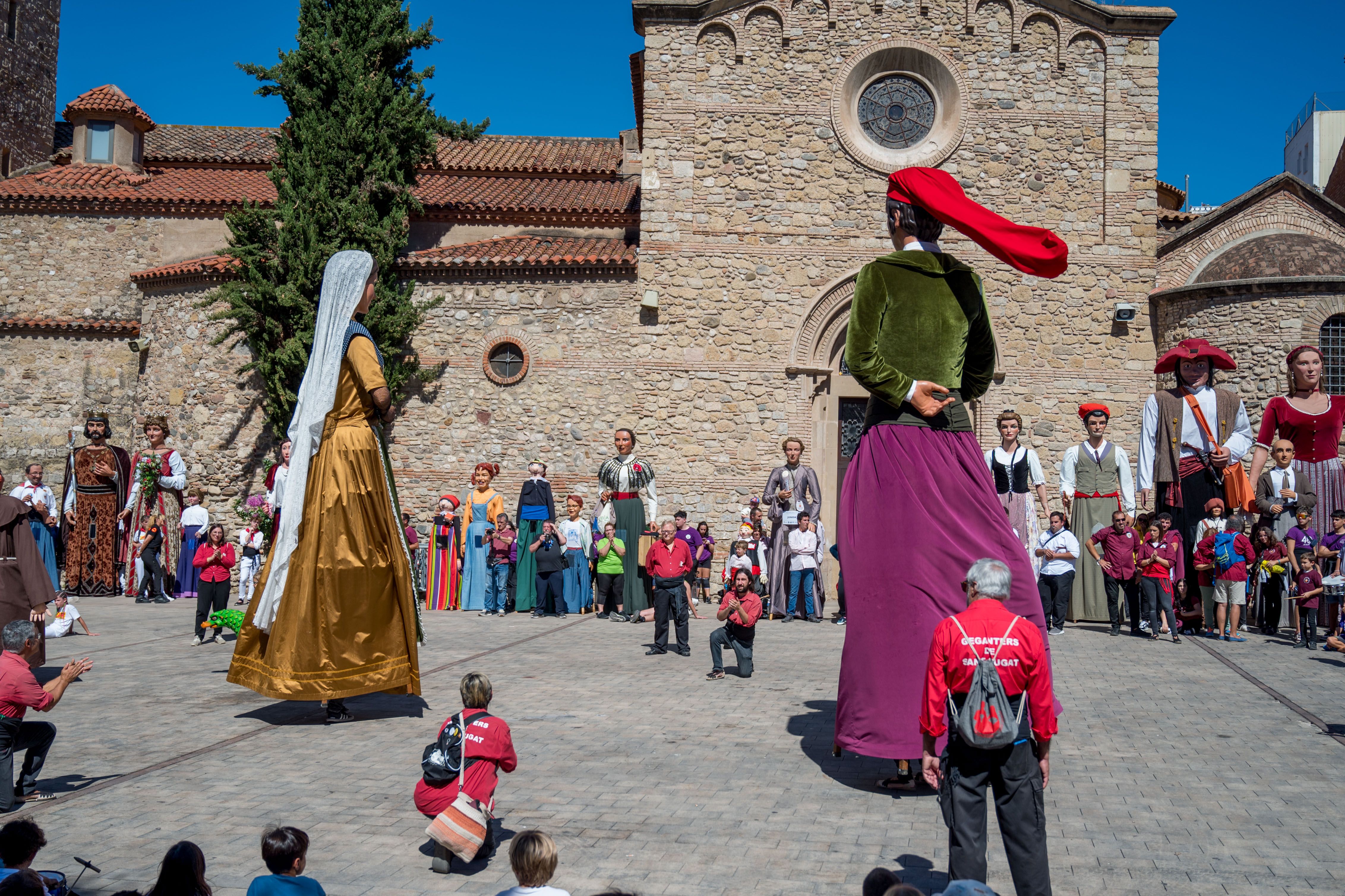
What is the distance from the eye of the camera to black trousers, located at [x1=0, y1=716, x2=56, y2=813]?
179 inches

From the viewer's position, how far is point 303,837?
3186 mm

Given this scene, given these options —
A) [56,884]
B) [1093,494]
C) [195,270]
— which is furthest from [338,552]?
[195,270]

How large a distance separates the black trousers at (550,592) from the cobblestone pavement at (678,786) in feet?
17.6

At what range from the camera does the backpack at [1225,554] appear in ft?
36.0

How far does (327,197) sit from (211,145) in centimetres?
1058

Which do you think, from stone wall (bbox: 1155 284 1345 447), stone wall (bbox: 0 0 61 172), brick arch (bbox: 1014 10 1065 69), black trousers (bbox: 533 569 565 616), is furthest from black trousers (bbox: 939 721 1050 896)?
stone wall (bbox: 0 0 61 172)

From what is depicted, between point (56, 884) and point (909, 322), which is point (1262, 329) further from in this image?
point (56, 884)

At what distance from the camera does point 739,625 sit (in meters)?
8.23

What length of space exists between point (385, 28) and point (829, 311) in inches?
358

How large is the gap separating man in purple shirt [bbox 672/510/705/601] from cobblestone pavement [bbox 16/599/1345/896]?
607cm

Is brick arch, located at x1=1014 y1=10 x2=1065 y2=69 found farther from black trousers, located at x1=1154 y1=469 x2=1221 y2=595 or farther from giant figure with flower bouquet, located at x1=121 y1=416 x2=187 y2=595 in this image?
giant figure with flower bouquet, located at x1=121 y1=416 x2=187 y2=595

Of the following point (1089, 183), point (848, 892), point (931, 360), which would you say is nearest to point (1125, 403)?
point (1089, 183)

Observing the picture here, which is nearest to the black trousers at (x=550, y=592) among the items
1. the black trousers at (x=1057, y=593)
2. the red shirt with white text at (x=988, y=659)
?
the black trousers at (x=1057, y=593)

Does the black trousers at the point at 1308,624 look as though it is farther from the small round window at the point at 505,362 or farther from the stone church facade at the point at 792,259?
the small round window at the point at 505,362
